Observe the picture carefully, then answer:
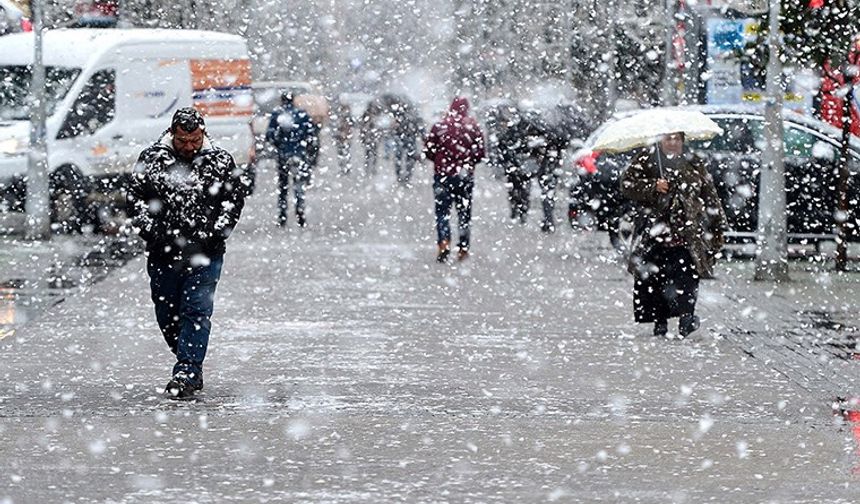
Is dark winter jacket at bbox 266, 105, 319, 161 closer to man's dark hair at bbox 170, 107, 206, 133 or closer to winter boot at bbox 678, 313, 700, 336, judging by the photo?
winter boot at bbox 678, 313, 700, 336

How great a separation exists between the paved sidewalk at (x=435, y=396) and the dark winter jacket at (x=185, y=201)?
79cm

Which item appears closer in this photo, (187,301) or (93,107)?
(187,301)

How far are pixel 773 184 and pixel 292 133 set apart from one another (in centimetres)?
892

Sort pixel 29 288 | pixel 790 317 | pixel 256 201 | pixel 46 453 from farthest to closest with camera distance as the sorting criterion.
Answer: pixel 256 201
pixel 29 288
pixel 790 317
pixel 46 453

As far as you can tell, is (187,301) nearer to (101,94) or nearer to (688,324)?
(688,324)

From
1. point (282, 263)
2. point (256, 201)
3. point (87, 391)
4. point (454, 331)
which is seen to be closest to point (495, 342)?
point (454, 331)

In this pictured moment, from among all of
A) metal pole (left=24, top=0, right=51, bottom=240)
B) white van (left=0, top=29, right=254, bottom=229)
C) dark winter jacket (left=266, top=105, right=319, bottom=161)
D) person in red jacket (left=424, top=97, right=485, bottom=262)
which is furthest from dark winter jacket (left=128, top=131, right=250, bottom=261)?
dark winter jacket (left=266, top=105, right=319, bottom=161)

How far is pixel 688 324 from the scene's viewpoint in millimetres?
13070

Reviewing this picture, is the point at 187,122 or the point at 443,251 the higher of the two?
the point at 187,122

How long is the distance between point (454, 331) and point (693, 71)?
48.4 feet

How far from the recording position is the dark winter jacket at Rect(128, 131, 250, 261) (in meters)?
10.3

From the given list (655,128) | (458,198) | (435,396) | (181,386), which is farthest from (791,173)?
(181,386)

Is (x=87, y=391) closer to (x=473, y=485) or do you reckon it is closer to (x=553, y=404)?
(x=553, y=404)

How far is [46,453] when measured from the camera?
27.5 feet
